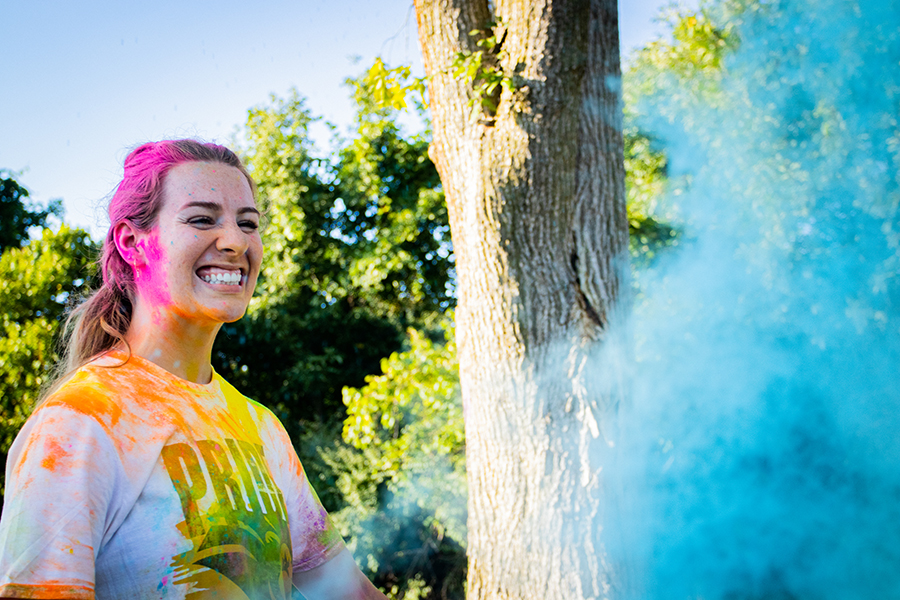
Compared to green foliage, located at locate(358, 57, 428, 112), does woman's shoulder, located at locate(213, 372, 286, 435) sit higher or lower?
lower

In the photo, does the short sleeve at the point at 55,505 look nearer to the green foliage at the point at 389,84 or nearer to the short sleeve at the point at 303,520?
the short sleeve at the point at 303,520

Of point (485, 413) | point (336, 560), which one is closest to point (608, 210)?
point (485, 413)

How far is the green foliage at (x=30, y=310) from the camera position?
5156mm

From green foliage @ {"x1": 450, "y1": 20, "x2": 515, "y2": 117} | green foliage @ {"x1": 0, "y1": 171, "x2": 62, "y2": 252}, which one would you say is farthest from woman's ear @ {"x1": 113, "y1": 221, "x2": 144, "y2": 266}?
green foliage @ {"x1": 0, "y1": 171, "x2": 62, "y2": 252}

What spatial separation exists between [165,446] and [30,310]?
5.86 m

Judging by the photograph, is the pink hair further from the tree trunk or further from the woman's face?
the tree trunk

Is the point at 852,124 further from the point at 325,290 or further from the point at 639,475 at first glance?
the point at 325,290

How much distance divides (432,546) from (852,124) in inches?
219

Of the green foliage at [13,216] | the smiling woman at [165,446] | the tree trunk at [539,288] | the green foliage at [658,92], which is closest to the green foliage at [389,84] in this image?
the tree trunk at [539,288]

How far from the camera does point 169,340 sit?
1216 mm

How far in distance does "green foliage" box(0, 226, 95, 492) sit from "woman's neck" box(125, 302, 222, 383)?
4.54m

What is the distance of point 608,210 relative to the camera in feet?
8.40

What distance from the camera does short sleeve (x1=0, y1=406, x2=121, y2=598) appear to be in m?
0.86

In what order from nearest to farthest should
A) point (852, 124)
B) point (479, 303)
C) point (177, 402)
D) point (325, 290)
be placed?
point (177, 402) → point (479, 303) → point (852, 124) → point (325, 290)
